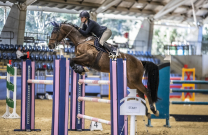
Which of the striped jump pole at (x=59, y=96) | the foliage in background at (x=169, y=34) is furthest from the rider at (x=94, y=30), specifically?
the foliage in background at (x=169, y=34)

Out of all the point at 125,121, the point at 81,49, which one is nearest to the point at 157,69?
the point at 81,49

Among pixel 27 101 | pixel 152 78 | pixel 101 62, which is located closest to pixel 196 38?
pixel 152 78

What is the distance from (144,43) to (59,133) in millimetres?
12124

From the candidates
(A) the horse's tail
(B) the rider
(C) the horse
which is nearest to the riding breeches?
(B) the rider

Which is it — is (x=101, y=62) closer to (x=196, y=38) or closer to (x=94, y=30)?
(x=94, y=30)

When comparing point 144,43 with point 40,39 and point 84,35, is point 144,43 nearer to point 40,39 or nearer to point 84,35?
point 40,39

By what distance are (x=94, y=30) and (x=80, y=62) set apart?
0.54 metres

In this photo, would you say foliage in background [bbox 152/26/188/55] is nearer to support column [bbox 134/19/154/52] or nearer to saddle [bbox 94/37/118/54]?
support column [bbox 134/19/154/52]

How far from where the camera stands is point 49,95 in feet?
27.3

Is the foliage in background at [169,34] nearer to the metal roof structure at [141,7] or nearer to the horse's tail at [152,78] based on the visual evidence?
the metal roof structure at [141,7]

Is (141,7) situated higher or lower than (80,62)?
higher

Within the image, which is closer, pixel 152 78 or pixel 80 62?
pixel 80 62

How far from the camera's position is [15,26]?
10.0 m

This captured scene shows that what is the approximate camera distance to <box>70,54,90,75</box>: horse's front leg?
9.81 ft
